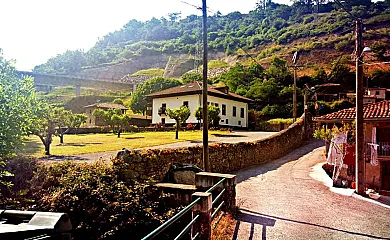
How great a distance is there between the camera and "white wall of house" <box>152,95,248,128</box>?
36.2 meters

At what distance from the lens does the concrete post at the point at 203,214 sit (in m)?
5.83

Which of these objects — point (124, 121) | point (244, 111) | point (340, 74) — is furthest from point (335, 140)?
point (340, 74)

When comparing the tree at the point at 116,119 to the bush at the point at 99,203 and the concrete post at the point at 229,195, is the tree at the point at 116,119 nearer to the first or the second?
the bush at the point at 99,203

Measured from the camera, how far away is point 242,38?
11225 cm

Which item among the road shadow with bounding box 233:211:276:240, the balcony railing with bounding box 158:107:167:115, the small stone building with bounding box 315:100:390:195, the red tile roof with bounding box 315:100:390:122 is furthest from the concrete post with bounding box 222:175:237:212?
the balcony railing with bounding box 158:107:167:115

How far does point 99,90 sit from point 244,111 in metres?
58.3

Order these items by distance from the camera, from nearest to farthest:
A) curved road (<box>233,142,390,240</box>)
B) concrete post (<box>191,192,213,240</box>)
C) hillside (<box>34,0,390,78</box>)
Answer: concrete post (<box>191,192,213,240</box>) < curved road (<box>233,142,390,240</box>) < hillside (<box>34,0,390,78</box>)

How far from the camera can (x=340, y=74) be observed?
5412 cm

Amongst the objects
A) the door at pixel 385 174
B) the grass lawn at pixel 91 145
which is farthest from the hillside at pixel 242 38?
the door at pixel 385 174

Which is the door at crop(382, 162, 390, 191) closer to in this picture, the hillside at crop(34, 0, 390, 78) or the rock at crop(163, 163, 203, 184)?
the rock at crop(163, 163, 203, 184)

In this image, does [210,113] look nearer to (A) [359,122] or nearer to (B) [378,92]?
→ (A) [359,122]

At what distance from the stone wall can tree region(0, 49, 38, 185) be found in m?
3.21

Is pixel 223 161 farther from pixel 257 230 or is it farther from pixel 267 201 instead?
pixel 257 230

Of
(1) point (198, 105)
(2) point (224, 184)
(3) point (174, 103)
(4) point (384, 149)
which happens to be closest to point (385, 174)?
(4) point (384, 149)
